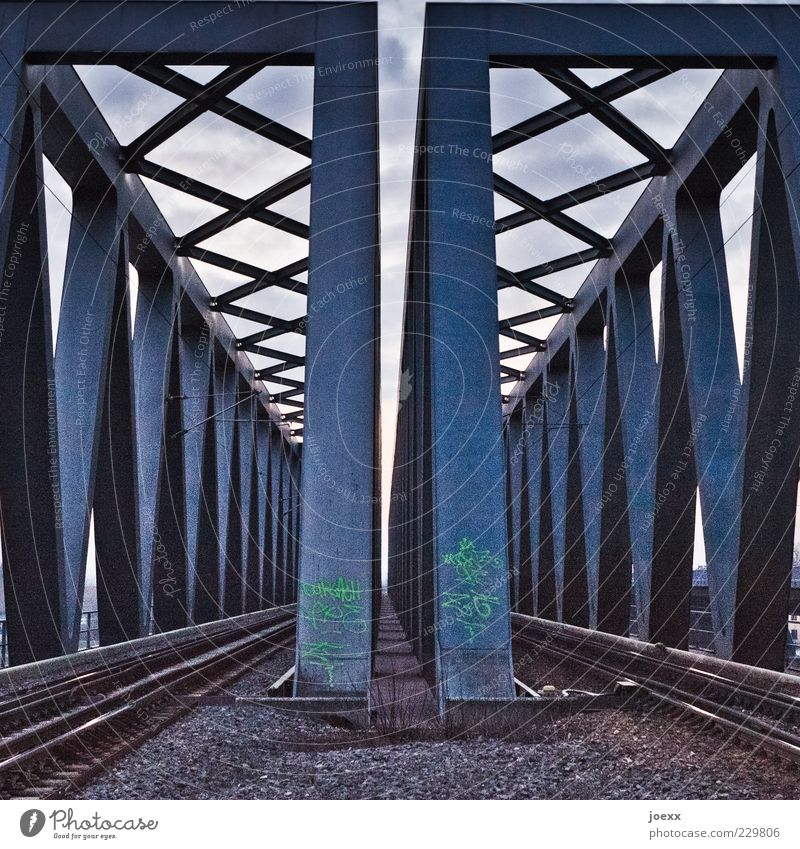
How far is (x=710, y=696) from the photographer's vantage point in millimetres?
11961

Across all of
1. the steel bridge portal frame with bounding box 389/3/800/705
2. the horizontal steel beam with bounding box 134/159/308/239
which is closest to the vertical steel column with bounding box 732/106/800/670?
the steel bridge portal frame with bounding box 389/3/800/705

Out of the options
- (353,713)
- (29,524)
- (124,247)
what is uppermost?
(124,247)

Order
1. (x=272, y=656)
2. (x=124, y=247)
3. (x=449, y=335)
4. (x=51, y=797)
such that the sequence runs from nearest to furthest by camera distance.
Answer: (x=51, y=797), (x=449, y=335), (x=124, y=247), (x=272, y=656)

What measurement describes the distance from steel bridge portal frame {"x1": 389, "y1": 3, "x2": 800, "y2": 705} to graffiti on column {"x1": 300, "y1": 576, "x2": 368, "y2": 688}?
1.20 metres

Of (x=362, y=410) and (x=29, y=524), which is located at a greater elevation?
(x=362, y=410)

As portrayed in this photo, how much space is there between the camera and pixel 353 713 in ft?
34.7

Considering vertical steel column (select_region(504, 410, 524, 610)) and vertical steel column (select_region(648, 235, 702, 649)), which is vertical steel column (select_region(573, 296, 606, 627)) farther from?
vertical steel column (select_region(504, 410, 524, 610))

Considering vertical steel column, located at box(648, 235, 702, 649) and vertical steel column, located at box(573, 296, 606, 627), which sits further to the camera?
vertical steel column, located at box(573, 296, 606, 627)

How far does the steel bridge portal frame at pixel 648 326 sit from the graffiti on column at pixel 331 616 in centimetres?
120

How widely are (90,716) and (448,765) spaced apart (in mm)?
5370

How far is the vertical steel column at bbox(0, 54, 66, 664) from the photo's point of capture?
1327 cm
